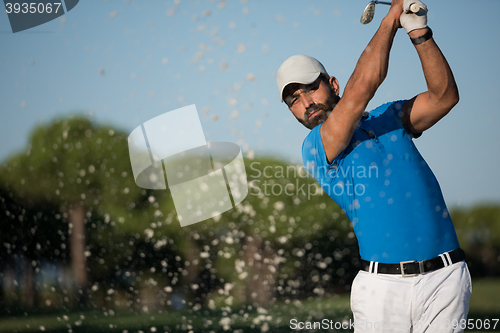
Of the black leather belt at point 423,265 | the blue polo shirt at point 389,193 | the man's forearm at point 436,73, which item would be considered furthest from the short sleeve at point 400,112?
the black leather belt at point 423,265

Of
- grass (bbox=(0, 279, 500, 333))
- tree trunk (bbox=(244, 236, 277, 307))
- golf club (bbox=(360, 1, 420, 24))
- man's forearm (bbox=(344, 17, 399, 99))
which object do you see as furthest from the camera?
tree trunk (bbox=(244, 236, 277, 307))

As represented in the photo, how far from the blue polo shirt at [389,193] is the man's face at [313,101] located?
14 centimetres

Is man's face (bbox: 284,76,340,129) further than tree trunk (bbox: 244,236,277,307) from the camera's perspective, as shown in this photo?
No

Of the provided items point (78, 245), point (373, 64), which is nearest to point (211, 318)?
point (78, 245)

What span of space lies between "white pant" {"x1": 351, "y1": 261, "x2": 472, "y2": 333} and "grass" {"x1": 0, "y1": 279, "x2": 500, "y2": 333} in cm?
1260

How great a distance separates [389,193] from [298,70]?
880 millimetres

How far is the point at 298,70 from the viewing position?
2.49 m

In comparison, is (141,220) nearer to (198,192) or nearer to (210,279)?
(198,192)

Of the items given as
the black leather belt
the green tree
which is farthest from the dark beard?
the green tree

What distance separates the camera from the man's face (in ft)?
8.16

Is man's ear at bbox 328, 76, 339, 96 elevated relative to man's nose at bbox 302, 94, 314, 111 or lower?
elevated

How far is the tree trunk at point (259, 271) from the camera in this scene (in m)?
27.1

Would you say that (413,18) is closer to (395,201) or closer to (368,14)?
(368,14)

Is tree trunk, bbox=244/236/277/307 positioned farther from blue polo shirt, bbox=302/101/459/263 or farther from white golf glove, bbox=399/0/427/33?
white golf glove, bbox=399/0/427/33
